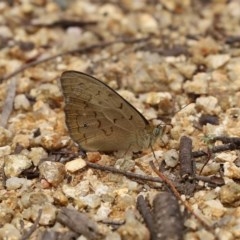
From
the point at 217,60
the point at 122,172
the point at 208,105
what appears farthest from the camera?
the point at 217,60

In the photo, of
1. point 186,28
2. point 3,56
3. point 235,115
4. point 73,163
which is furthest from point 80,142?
point 186,28

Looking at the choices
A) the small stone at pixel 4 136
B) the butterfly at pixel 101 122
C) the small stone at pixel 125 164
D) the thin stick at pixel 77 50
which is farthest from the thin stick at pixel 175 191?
the thin stick at pixel 77 50

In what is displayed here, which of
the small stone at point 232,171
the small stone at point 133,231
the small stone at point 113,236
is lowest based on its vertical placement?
the small stone at point 113,236

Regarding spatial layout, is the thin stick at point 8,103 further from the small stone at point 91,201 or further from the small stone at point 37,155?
the small stone at point 91,201

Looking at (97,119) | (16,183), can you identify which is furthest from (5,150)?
(97,119)

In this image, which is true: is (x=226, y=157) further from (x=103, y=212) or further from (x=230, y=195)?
(x=103, y=212)

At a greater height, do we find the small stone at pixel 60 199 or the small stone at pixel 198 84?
the small stone at pixel 198 84

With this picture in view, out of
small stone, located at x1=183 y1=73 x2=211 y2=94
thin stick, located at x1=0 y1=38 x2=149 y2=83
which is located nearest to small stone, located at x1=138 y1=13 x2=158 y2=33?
thin stick, located at x1=0 y1=38 x2=149 y2=83
